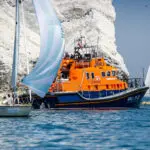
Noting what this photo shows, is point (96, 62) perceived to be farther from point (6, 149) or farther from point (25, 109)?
point (6, 149)

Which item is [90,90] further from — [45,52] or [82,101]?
[45,52]

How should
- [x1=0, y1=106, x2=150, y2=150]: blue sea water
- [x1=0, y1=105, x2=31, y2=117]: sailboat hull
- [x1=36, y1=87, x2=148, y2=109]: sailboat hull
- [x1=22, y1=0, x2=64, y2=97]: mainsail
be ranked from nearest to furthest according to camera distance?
[x1=0, y1=106, x2=150, y2=150]: blue sea water, [x1=0, y1=105, x2=31, y2=117]: sailboat hull, [x1=22, y1=0, x2=64, y2=97]: mainsail, [x1=36, y1=87, x2=148, y2=109]: sailboat hull

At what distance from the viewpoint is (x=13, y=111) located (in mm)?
35188

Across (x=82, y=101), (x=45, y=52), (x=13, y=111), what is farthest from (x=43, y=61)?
(x=82, y=101)

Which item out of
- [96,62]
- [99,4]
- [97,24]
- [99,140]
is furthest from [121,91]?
[99,4]

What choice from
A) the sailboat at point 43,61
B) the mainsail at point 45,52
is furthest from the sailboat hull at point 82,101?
the mainsail at point 45,52

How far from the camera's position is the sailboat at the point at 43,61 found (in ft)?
116

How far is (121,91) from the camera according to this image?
5109 cm

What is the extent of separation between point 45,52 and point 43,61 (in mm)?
884

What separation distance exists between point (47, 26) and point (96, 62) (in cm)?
1445

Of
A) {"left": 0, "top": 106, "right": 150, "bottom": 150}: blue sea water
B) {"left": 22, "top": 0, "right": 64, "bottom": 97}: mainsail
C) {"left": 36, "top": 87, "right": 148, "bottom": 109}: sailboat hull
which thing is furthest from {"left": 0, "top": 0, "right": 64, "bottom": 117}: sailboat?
{"left": 36, "top": 87, "right": 148, "bottom": 109}: sailboat hull

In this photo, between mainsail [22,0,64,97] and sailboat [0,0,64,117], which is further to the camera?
mainsail [22,0,64,97]

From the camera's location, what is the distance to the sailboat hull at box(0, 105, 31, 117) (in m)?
35.1

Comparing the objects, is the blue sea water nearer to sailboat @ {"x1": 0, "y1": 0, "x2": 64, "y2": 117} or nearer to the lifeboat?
sailboat @ {"x1": 0, "y1": 0, "x2": 64, "y2": 117}
